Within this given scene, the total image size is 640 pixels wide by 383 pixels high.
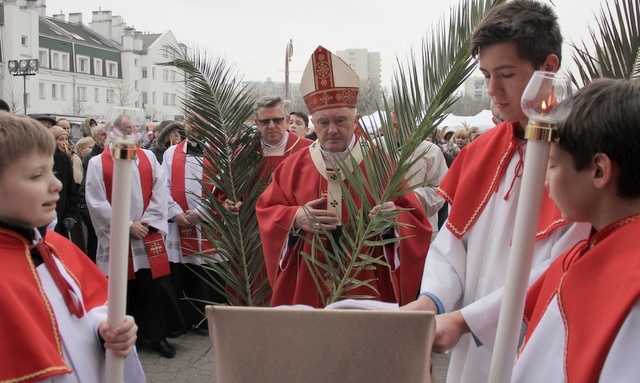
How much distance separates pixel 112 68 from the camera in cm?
5575

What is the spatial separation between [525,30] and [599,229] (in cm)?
85

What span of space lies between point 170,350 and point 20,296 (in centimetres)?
415

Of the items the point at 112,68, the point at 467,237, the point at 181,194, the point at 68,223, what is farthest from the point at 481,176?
the point at 112,68

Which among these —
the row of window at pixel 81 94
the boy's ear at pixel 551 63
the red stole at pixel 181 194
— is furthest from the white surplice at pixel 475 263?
the row of window at pixel 81 94

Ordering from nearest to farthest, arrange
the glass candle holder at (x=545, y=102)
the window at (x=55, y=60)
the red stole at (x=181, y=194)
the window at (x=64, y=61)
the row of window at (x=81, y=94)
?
1. the glass candle holder at (x=545, y=102)
2. the red stole at (x=181, y=194)
3. the row of window at (x=81, y=94)
4. the window at (x=55, y=60)
5. the window at (x=64, y=61)

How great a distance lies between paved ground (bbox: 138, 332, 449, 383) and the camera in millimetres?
5254

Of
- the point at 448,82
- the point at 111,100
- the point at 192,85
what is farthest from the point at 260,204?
the point at 111,100

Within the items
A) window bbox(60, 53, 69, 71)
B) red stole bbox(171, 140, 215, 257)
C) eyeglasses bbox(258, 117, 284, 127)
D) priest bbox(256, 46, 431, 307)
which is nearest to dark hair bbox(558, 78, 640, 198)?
priest bbox(256, 46, 431, 307)

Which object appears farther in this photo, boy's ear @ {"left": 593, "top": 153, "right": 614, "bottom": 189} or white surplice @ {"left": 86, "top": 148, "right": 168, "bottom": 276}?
white surplice @ {"left": 86, "top": 148, "right": 168, "bottom": 276}

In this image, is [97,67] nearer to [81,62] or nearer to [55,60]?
[81,62]

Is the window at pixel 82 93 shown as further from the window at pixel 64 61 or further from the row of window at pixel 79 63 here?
the window at pixel 64 61

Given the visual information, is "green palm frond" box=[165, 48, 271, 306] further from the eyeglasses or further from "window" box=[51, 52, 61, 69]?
"window" box=[51, 52, 61, 69]

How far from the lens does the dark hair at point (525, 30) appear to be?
2061 millimetres

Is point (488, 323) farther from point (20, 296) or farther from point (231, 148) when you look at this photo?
point (231, 148)
